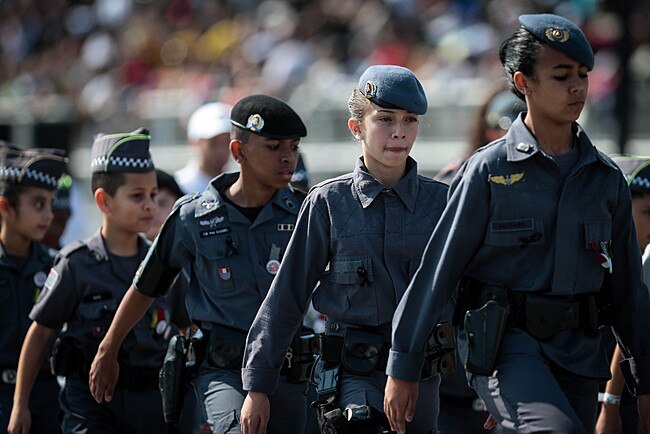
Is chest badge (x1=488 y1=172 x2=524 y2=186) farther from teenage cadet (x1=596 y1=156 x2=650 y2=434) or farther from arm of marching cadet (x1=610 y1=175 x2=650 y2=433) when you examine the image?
teenage cadet (x1=596 y1=156 x2=650 y2=434)

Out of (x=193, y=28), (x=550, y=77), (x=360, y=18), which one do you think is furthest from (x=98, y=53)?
(x=550, y=77)

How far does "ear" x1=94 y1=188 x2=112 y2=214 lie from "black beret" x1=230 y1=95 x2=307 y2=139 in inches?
46.3

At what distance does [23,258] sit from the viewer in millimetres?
7906

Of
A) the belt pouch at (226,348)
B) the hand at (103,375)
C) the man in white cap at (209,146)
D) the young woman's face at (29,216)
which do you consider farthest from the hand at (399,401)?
the man in white cap at (209,146)

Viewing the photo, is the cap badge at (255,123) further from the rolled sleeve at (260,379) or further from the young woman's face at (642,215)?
the young woman's face at (642,215)

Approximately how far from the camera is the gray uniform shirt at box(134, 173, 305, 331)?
634 centimetres

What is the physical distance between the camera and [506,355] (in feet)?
16.3

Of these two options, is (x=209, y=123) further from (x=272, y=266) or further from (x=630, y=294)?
(x=630, y=294)

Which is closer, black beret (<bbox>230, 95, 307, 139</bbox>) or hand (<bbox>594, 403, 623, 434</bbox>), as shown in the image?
hand (<bbox>594, 403, 623, 434</bbox>)

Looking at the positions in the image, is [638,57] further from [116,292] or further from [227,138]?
[116,292]

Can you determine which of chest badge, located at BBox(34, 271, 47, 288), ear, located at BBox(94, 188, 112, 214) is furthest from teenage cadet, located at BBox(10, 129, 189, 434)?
chest badge, located at BBox(34, 271, 47, 288)

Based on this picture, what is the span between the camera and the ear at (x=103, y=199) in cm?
747

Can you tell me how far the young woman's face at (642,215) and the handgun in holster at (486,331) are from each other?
1978mm

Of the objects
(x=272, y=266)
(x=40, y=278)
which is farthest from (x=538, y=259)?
(x=40, y=278)
